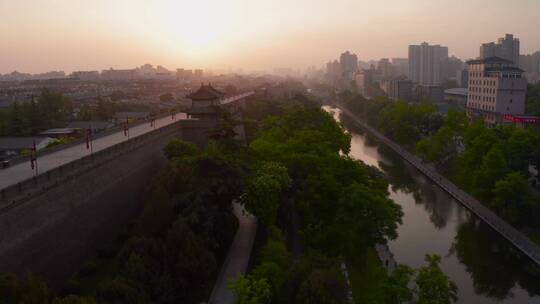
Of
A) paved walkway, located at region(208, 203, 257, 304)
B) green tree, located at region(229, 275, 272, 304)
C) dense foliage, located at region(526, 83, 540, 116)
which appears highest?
dense foliage, located at region(526, 83, 540, 116)

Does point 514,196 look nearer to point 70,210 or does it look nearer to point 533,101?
point 70,210

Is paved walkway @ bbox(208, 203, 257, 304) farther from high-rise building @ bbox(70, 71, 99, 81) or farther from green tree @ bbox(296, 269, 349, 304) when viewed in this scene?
high-rise building @ bbox(70, 71, 99, 81)

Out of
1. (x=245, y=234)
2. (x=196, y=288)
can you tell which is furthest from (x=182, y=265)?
(x=245, y=234)

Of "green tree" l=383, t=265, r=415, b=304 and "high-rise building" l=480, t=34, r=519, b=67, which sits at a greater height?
"high-rise building" l=480, t=34, r=519, b=67

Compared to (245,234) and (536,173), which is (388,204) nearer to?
(245,234)

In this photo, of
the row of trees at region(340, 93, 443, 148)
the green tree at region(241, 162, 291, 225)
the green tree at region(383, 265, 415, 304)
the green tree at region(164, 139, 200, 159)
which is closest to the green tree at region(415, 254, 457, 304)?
the green tree at region(383, 265, 415, 304)

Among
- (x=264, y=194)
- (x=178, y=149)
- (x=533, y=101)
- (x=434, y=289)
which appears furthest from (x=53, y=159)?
(x=533, y=101)
